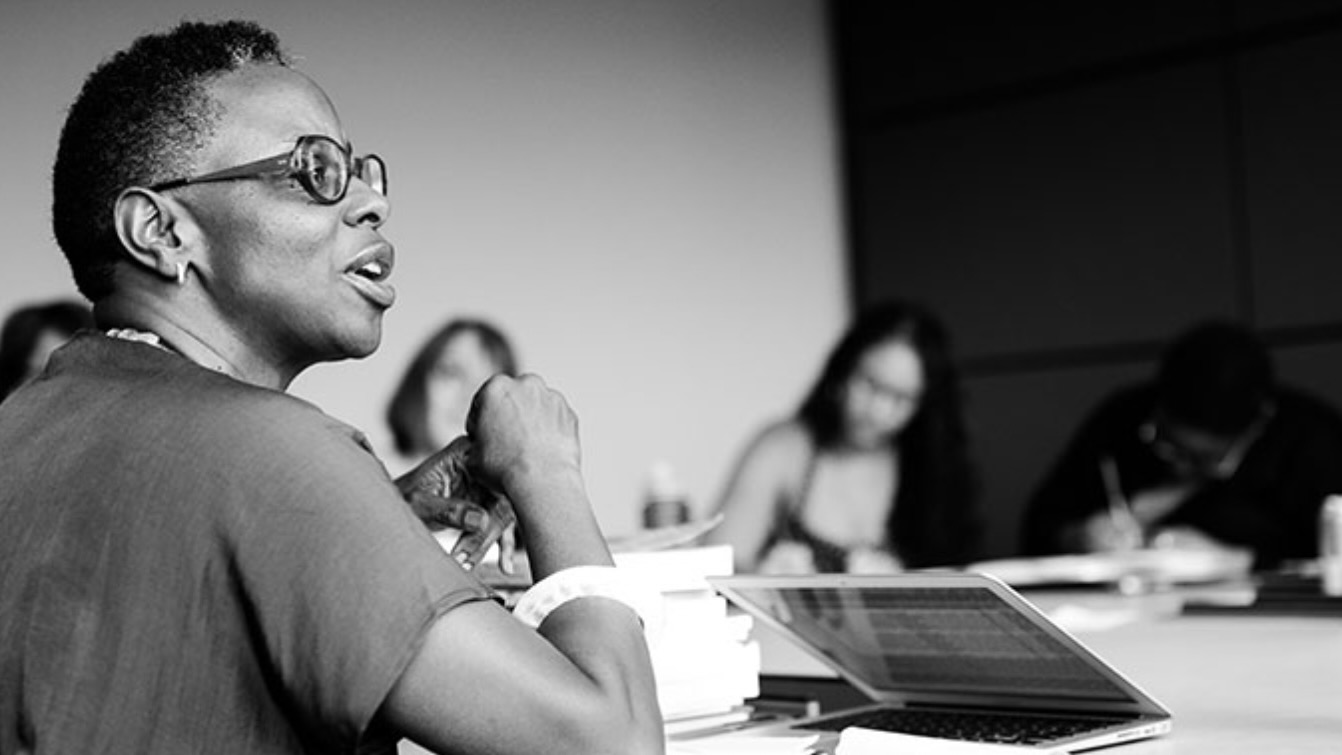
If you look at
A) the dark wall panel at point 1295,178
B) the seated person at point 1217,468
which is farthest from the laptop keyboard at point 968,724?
the dark wall panel at point 1295,178

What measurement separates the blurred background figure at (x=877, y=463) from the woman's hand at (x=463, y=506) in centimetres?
208

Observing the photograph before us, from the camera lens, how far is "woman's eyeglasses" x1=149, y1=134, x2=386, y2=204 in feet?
3.80

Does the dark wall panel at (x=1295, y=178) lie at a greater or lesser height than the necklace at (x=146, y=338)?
greater

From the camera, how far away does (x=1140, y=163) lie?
4684 millimetres

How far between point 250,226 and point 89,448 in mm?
192

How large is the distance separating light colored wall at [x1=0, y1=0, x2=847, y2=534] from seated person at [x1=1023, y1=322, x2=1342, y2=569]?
1278 mm

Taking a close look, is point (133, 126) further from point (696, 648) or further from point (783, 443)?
point (783, 443)

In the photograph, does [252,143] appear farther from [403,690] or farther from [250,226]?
[403,690]

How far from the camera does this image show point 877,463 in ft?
11.6

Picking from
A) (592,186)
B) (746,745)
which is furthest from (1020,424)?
(746,745)

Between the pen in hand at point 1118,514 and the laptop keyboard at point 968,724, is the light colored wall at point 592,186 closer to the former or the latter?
the pen in hand at point 1118,514

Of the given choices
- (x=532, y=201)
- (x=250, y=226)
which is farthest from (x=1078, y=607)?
(x=532, y=201)

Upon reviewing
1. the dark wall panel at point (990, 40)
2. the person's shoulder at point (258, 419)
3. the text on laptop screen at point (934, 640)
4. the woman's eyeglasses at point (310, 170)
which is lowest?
the text on laptop screen at point (934, 640)

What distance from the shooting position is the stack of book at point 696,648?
1.42m
